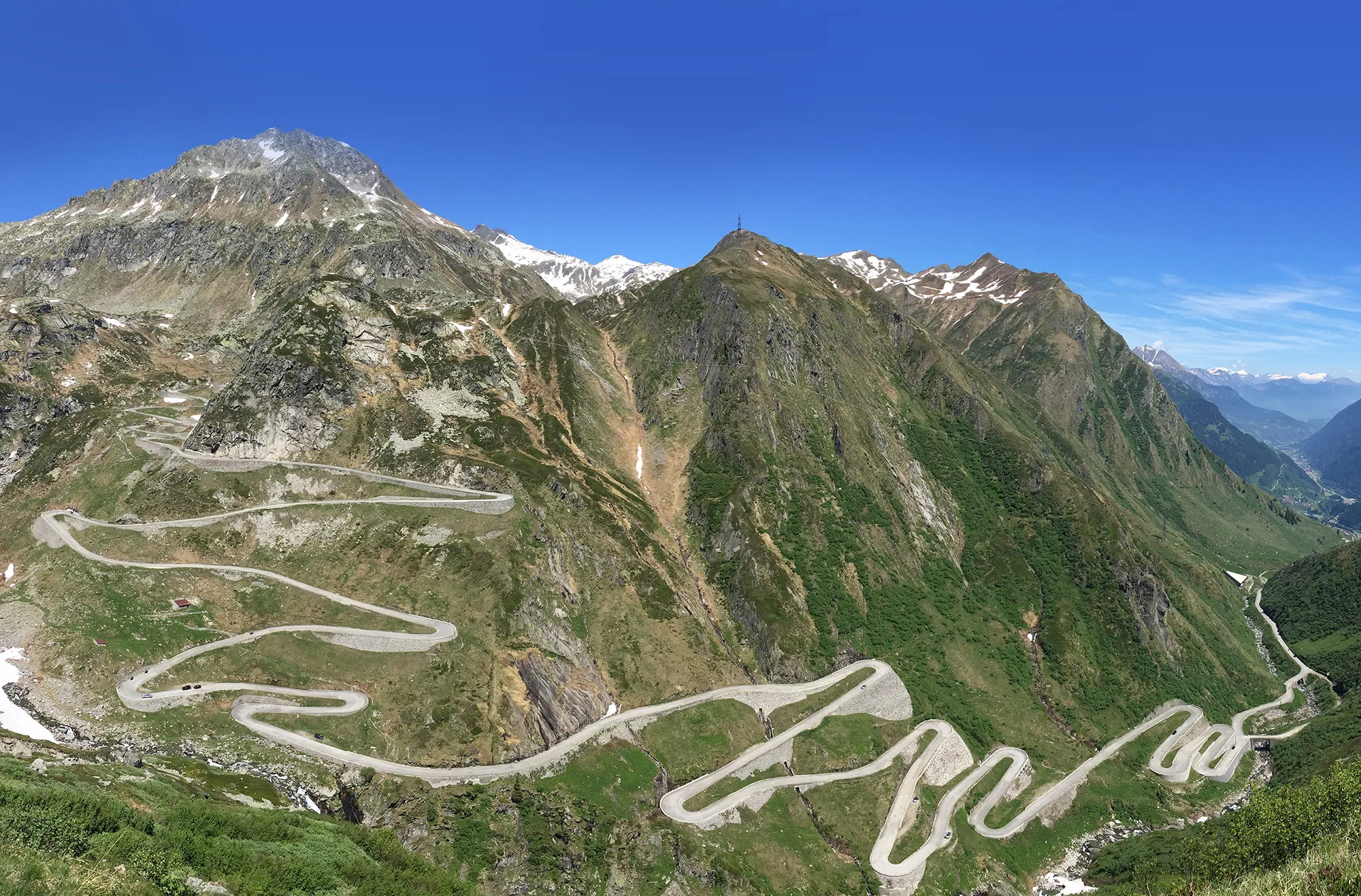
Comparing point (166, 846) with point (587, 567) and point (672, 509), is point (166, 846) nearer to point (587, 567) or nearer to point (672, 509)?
point (587, 567)

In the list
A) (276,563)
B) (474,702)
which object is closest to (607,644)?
(474,702)

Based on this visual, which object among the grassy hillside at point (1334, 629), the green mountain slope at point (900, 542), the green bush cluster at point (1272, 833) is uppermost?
the green mountain slope at point (900, 542)

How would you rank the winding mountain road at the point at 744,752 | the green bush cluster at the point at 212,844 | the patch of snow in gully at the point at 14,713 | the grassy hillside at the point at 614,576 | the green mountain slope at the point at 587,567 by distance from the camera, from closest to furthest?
the green bush cluster at the point at 212,844 → the patch of snow in gully at the point at 14,713 → the winding mountain road at the point at 744,752 → the grassy hillside at the point at 614,576 → the green mountain slope at the point at 587,567

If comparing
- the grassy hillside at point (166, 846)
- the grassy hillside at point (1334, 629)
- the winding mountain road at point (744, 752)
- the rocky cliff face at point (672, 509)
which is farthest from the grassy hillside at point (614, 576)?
the grassy hillside at point (1334, 629)

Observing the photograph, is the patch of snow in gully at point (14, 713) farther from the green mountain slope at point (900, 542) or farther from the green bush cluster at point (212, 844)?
the green mountain slope at point (900, 542)

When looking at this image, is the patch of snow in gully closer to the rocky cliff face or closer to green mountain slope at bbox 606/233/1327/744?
the rocky cliff face

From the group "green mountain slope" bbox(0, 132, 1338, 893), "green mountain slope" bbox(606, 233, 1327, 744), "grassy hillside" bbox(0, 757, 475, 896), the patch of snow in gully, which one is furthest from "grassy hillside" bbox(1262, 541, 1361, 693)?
the patch of snow in gully

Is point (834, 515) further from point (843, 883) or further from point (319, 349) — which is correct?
point (319, 349)

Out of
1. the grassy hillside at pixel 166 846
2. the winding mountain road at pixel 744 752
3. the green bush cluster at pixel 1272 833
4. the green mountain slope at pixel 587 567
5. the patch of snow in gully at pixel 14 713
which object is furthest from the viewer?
the green mountain slope at pixel 587 567

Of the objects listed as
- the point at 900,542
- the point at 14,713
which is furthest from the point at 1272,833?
the point at 14,713
